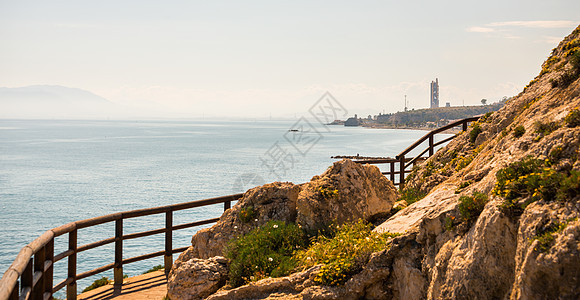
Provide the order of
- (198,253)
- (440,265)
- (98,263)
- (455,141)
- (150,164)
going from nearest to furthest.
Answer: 1. (440,265)
2. (198,253)
3. (455,141)
4. (98,263)
5. (150,164)

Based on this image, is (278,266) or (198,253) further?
(198,253)

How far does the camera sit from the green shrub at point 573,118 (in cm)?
569

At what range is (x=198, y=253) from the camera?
31.6ft

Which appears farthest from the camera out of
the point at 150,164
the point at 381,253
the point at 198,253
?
the point at 150,164

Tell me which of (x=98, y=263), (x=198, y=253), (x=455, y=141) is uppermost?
(x=455, y=141)

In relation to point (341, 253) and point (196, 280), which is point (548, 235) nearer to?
point (341, 253)

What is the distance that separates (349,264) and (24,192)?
64805 mm

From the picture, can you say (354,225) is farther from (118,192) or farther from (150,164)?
(150,164)

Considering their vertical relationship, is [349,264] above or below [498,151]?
below

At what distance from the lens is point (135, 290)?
30.4ft

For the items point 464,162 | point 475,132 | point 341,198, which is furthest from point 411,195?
point 341,198

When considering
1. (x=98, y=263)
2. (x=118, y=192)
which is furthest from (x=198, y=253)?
(x=118, y=192)

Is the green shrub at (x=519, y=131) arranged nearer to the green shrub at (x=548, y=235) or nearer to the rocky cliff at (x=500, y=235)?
the rocky cliff at (x=500, y=235)

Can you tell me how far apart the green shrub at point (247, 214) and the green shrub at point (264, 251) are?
1.61 feet
